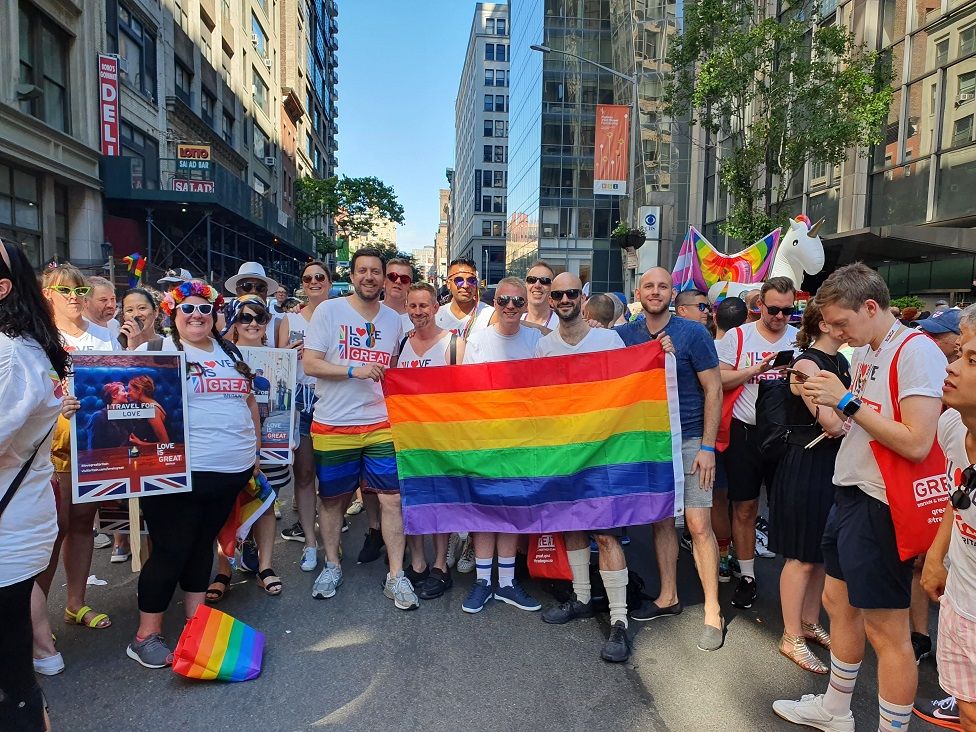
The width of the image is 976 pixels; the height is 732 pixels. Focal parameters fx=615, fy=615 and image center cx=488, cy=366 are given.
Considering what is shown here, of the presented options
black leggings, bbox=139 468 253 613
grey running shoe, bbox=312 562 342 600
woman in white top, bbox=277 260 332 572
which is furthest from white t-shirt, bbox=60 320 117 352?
grey running shoe, bbox=312 562 342 600

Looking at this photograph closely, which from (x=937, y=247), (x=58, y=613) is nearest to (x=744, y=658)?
(x=58, y=613)

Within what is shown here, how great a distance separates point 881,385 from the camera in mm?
2631

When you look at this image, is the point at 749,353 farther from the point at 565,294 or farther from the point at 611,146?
the point at 611,146

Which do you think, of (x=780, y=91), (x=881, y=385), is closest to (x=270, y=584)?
(x=881, y=385)

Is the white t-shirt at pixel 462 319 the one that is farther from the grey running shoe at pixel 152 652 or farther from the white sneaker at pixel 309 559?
the grey running shoe at pixel 152 652

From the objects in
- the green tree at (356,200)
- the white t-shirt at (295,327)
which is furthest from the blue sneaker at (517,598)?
the green tree at (356,200)

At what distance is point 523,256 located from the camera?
49.8 meters

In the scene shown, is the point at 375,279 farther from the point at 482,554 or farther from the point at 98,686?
the point at 98,686

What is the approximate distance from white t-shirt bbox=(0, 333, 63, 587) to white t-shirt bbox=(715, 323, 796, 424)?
4.06 m

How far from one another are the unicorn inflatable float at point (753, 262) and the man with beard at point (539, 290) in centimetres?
430

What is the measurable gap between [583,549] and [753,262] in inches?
292

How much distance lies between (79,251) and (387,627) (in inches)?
735

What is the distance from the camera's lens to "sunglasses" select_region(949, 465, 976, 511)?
6.70ft

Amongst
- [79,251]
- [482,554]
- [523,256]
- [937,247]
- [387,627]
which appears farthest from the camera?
[523,256]
